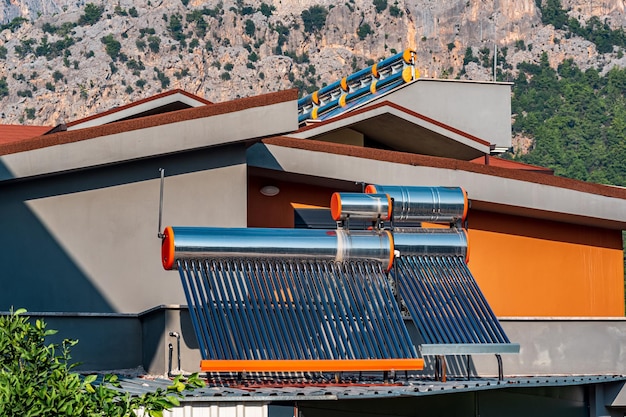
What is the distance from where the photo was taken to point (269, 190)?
17.8m

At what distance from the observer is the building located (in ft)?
46.2

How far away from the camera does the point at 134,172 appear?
16266mm

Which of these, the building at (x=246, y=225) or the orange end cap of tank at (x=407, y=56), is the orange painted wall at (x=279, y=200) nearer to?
the building at (x=246, y=225)

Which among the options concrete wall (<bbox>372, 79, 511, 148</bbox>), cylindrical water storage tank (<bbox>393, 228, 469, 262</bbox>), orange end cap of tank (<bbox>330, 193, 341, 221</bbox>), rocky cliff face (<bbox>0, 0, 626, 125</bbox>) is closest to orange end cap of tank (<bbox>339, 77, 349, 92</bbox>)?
concrete wall (<bbox>372, 79, 511, 148</bbox>)

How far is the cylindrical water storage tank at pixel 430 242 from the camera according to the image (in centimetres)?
1397

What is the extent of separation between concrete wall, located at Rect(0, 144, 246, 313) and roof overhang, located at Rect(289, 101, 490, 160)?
400 cm

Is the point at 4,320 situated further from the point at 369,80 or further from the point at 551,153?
the point at 551,153

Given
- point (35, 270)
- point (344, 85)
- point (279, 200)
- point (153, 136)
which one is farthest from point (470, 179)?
point (344, 85)

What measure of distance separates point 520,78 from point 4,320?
567 feet

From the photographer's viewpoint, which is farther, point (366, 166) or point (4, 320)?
point (366, 166)

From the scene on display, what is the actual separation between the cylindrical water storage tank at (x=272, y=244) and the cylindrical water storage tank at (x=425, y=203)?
574 mm

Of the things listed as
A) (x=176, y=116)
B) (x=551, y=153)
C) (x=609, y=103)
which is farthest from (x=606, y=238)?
(x=609, y=103)

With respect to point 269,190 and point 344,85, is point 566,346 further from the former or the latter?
point 344,85

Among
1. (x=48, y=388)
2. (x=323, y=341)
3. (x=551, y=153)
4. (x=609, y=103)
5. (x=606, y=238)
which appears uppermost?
(x=609, y=103)
